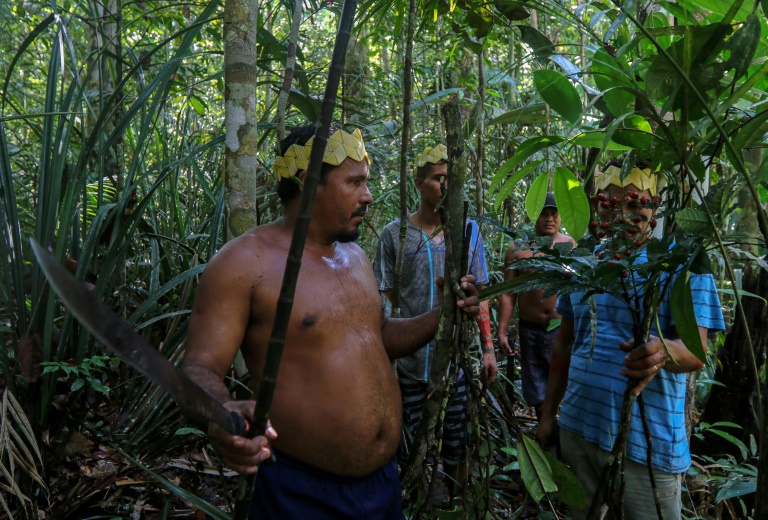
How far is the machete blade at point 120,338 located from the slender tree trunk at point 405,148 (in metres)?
1.92

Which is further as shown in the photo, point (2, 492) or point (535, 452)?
point (2, 492)

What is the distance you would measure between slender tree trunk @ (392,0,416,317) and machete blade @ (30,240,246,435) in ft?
6.30

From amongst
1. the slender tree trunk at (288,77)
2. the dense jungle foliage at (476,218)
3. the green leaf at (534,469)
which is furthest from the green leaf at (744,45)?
the slender tree trunk at (288,77)

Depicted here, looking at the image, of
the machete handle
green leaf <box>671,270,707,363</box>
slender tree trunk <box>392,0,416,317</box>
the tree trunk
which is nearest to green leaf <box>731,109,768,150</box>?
green leaf <box>671,270,707,363</box>

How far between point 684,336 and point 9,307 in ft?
7.29

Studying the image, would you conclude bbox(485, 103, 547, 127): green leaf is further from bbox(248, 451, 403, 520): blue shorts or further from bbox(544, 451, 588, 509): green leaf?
bbox(248, 451, 403, 520): blue shorts

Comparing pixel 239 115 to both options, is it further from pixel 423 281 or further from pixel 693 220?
pixel 693 220

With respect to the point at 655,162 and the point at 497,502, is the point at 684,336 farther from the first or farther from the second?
the point at 497,502

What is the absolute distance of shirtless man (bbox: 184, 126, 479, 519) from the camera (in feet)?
6.01

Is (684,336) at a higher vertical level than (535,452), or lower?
higher

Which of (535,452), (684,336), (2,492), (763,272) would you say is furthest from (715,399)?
(2,492)

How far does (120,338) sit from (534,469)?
4.30 feet

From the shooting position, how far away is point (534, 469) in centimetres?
178

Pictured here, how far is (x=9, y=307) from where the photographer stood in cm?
235
